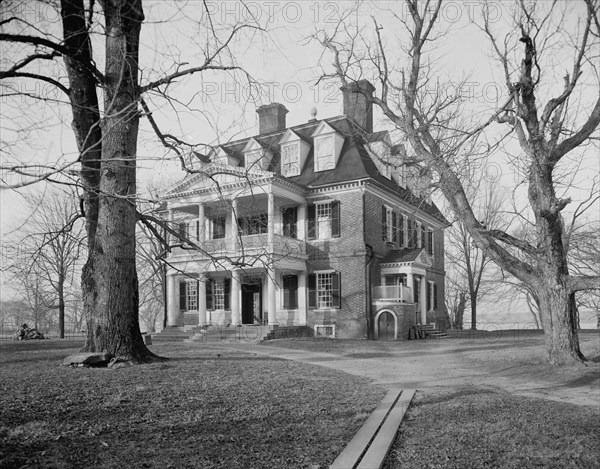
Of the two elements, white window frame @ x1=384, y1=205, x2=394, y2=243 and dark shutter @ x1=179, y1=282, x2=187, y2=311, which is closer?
white window frame @ x1=384, y1=205, x2=394, y2=243

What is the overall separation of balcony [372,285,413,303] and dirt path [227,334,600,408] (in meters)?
5.67

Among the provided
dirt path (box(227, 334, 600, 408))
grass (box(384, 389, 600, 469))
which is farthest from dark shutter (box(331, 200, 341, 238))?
grass (box(384, 389, 600, 469))

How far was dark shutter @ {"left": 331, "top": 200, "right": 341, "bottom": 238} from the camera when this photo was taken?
24016 mm

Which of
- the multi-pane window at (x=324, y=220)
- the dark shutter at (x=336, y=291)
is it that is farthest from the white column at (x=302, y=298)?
the multi-pane window at (x=324, y=220)

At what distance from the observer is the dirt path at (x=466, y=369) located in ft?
31.1

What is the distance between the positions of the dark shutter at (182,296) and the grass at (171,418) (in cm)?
1971

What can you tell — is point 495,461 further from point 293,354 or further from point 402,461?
point 293,354

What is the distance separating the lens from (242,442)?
4801 mm

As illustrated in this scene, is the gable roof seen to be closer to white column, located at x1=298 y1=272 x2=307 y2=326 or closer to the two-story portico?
the two-story portico

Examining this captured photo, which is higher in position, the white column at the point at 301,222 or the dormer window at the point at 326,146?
the dormer window at the point at 326,146

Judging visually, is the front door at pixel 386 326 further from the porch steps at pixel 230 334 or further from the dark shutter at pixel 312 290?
the porch steps at pixel 230 334

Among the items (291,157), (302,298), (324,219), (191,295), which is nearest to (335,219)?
(324,219)

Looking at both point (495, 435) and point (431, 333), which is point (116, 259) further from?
point (431, 333)

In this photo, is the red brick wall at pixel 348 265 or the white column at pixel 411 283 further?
the white column at pixel 411 283
